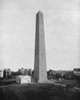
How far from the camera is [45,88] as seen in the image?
30.8 m

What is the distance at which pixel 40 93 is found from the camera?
95.0ft

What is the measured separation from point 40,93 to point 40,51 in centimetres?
1183

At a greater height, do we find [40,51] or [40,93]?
[40,51]

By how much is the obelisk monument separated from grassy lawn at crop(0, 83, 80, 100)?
21.2ft

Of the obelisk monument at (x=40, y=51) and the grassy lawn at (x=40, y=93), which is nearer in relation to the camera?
the grassy lawn at (x=40, y=93)

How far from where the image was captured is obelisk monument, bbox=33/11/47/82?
38.1 metres

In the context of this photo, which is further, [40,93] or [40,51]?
[40,51]

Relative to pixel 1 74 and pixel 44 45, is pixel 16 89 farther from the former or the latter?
pixel 1 74

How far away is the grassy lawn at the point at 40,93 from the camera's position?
26.2m

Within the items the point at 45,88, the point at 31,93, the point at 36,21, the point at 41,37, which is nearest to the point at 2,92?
the point at 31,93

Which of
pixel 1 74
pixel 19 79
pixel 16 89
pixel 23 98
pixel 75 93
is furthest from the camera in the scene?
pixel 1 74

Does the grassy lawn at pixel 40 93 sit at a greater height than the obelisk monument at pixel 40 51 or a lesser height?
lesser

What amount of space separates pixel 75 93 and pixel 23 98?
29.1ft

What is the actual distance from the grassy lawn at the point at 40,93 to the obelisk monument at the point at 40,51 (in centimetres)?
647
